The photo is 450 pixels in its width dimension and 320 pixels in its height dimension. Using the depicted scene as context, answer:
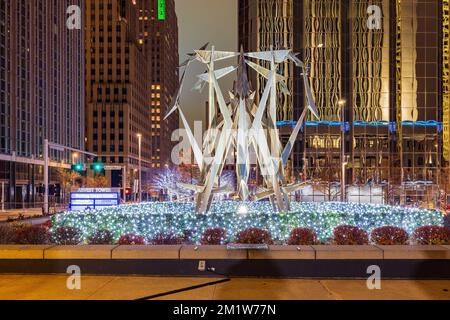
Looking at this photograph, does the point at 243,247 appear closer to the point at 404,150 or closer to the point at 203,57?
the point at 203,57

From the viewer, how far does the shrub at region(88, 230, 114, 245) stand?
13.1 metres

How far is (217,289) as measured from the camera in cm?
907

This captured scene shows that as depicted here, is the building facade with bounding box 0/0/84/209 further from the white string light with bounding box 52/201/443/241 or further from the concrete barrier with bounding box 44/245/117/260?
the concrete barrier with bounding box 44/245/117/260

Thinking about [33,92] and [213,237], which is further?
[33,92]

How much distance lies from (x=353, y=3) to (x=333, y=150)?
2425cm

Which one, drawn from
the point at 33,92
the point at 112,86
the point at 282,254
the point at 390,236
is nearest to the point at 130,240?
the point at 282,254

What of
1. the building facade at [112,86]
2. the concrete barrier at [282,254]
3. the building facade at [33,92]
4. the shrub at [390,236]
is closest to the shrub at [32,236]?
the concrete barrier at [282,254]

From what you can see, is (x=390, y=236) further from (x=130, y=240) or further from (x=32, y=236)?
(x=32, y=236)

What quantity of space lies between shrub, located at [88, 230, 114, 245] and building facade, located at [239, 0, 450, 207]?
63535 millimetres

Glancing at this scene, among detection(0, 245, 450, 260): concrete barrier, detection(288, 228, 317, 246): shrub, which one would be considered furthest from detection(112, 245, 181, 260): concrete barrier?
detection(288, 228, 317, 246): shrub

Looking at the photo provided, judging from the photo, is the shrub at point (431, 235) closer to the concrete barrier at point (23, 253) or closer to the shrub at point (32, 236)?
the concrete barrier at point (23, 253)

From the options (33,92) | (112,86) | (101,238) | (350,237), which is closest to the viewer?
(350,237)

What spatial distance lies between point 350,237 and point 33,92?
244ft

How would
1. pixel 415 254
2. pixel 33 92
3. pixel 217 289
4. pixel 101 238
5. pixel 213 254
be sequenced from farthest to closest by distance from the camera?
1. pixel 33 92
2. pixel 101 238
3. pixel 213 254
4. pixel 415 254
5. pixel 217 289
